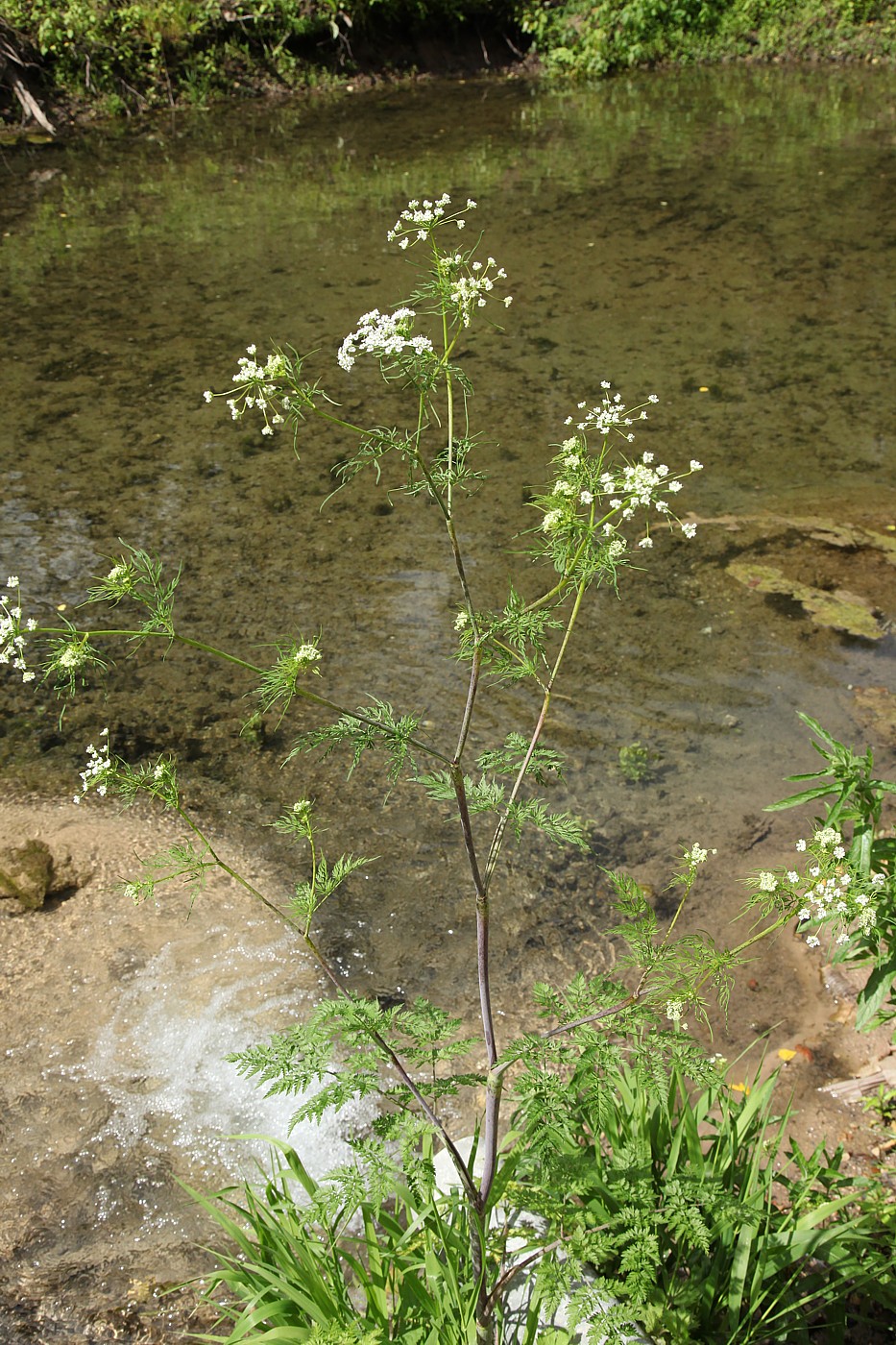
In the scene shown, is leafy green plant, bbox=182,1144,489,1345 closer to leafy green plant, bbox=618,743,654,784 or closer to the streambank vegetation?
leafy green plant, bbox=618,743,654,784

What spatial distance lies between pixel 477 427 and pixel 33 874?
3889 mm

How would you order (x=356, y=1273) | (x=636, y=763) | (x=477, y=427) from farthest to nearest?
(x=477, y=427)
(x=636, y=763)
(x=356, y=1273)

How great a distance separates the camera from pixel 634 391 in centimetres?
683

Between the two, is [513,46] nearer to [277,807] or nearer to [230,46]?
[230,46]

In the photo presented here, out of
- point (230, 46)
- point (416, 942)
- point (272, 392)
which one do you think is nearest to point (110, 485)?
point (416, 942)

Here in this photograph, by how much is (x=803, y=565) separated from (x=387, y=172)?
8099 millimetres

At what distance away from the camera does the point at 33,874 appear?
374 centimetres

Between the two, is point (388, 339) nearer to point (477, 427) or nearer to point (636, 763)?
point (636, 763)

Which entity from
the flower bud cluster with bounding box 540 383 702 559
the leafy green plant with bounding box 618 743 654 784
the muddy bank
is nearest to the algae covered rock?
the leafy green plant with bounding box 618 743 654 784

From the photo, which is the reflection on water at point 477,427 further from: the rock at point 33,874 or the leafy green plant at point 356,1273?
the leafy green plant at point 356,1273

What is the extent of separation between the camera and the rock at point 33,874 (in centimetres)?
371

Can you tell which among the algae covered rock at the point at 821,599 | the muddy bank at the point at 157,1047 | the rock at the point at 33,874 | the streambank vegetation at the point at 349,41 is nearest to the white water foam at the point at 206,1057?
the muddy bank at the point at 157,1047

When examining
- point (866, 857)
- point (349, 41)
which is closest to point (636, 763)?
point (866, 857)

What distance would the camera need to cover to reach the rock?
3709 millimetres
